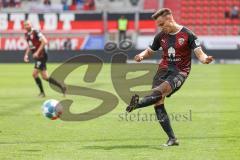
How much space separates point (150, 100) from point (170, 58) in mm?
866

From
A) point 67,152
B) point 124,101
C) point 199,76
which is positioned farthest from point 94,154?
point 199,76

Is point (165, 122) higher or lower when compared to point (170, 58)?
lower

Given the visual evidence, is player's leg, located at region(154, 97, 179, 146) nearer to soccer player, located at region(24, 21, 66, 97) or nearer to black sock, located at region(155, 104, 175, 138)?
black sock, located at region(155, 104, 175, 138)

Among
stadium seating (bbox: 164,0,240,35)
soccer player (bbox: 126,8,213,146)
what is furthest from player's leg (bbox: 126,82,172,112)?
stadium seating (bbox: 164,0,240,35)

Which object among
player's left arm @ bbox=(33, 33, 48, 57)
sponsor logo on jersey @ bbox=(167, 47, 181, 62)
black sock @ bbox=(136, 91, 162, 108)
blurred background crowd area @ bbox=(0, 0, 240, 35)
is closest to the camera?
black sock @ bbox=(136, 91, 162, 108)

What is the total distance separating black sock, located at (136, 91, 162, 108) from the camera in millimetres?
9675

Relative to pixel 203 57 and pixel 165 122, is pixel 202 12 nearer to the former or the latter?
pixel 165 122

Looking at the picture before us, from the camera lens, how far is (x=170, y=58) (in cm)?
1024

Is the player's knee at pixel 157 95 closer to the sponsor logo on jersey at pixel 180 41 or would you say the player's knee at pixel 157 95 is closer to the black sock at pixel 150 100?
the black sock at pixel 150 100

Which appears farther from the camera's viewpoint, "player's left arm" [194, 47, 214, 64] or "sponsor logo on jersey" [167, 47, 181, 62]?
"sponsor logo on jersey" [167, 47, 181, 62]

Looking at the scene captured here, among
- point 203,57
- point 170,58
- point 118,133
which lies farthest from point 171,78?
point 118,133

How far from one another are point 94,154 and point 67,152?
0.46m

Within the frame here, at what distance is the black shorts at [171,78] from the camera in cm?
1003

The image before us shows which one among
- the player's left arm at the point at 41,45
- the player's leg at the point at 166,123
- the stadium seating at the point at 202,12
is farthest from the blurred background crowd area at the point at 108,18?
the player's leg at the point at 166,123
